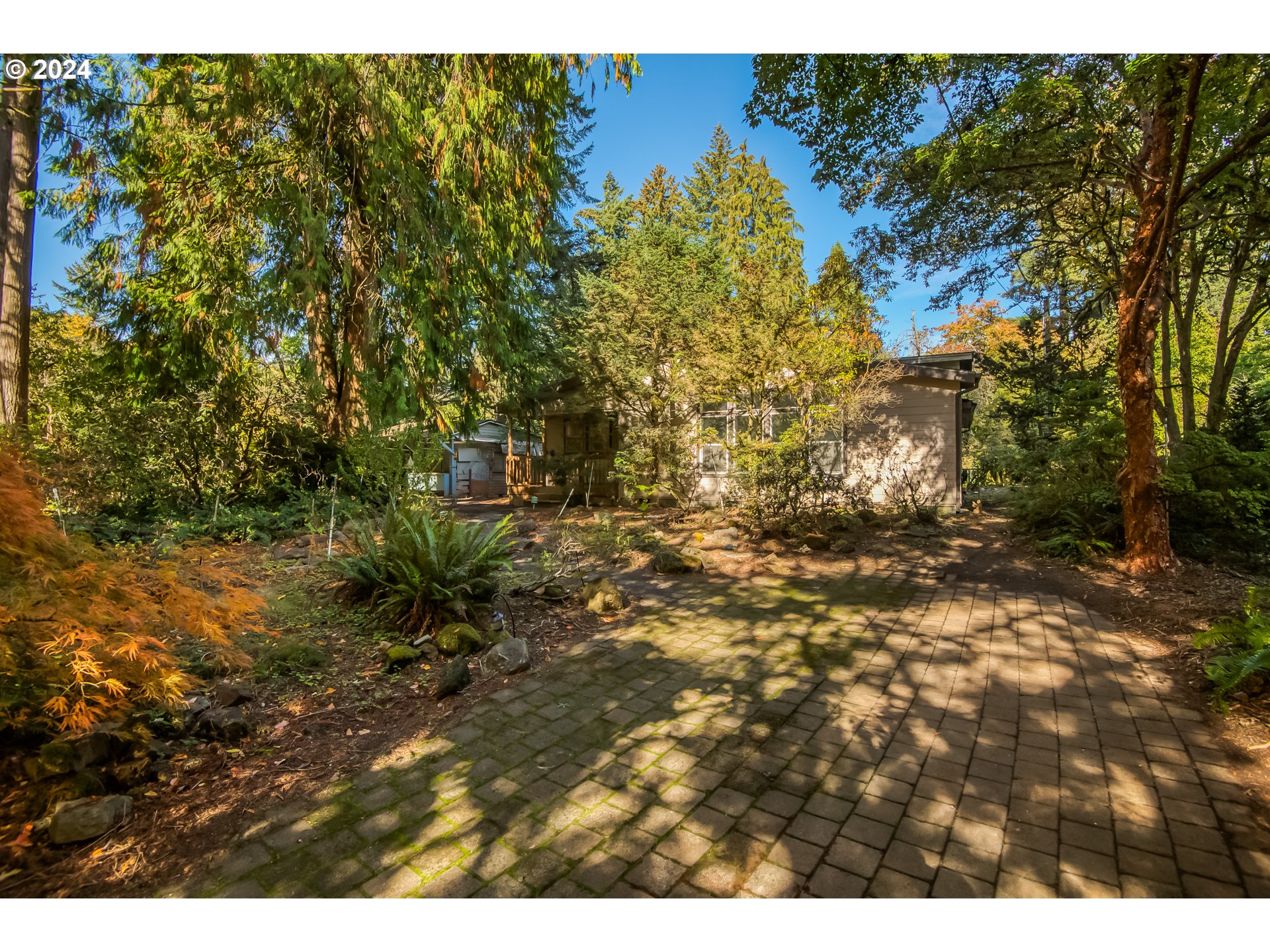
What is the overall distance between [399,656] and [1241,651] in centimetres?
545

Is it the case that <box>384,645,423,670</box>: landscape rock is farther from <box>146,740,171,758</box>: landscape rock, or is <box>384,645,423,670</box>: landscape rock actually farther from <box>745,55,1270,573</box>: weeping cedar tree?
<box>745,55,1270,573</box>: weeping cedar tree

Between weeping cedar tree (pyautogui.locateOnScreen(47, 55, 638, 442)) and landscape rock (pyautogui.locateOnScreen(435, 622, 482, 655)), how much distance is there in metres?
4.89

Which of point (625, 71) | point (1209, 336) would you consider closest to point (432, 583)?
point (625, 71)

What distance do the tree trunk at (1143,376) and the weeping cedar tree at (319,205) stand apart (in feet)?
21.1

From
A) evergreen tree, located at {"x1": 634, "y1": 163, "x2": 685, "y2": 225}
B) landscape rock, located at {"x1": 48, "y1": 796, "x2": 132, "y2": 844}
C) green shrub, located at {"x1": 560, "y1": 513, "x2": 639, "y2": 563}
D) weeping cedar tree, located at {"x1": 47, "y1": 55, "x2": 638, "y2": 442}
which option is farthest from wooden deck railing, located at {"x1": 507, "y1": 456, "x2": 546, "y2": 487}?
landscape rock, located at {"x1": 48, "y1": 796, "x2": 132, "y2": 844}

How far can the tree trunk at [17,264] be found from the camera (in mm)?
6695

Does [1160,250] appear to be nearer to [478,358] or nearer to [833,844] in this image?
[833,844]

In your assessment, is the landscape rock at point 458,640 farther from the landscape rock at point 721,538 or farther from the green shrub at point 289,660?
the landscape rock at point 721,538

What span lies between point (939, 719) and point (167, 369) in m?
10.9

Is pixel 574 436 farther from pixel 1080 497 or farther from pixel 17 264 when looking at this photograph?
pixel 1080 497

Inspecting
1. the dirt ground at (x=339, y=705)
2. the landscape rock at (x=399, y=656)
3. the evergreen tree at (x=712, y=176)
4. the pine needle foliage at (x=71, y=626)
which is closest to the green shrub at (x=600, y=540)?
the dirt ground at (x=339, y=705)

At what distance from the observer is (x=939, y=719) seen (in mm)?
3154

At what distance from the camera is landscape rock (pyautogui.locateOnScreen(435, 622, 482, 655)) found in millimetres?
3971

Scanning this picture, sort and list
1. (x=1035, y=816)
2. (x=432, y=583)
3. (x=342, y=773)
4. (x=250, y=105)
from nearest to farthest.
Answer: (x=1035, y=816)
(x=342, y=773)
(x=432, y=583)
(x=250, y=105)
